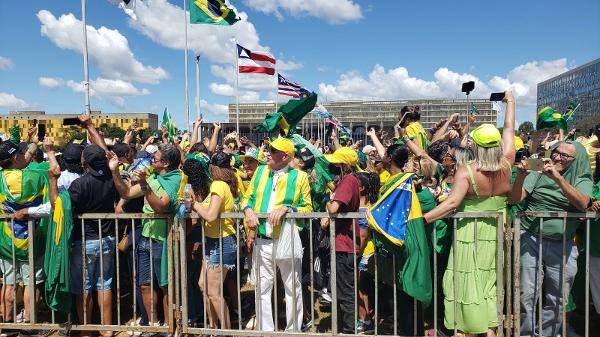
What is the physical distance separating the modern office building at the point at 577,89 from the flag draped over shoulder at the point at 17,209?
93.2m

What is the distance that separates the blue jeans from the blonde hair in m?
0.89

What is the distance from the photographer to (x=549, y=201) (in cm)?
410

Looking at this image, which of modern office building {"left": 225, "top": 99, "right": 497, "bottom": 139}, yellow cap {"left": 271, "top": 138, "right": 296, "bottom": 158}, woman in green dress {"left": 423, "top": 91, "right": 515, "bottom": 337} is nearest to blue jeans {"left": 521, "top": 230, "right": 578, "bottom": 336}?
woman in green dress {"left": 423, "top": 91, "right": 515, "bottom": 337}

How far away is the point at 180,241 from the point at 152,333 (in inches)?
52.4

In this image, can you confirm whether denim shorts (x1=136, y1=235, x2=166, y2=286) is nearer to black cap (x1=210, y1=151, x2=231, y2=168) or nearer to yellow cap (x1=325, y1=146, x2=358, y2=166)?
black cap (x1=210, y1=151, x2=231, y2=168)

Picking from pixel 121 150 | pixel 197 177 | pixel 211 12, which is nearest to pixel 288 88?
pixel 211 12

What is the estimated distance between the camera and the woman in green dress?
3.77 metres

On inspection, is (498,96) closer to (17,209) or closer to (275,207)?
(275,207)

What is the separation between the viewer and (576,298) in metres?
4.77

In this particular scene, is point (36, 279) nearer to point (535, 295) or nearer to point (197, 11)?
point (535, 295)

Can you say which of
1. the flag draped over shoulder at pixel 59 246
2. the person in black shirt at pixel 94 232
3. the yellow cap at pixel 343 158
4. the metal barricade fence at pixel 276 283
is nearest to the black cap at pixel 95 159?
the person in black shirt at pixel 94 232

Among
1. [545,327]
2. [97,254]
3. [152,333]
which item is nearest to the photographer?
[545,327]

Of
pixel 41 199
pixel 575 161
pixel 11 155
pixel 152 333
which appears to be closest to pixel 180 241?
pixel 152 333

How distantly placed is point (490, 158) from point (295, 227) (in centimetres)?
191
